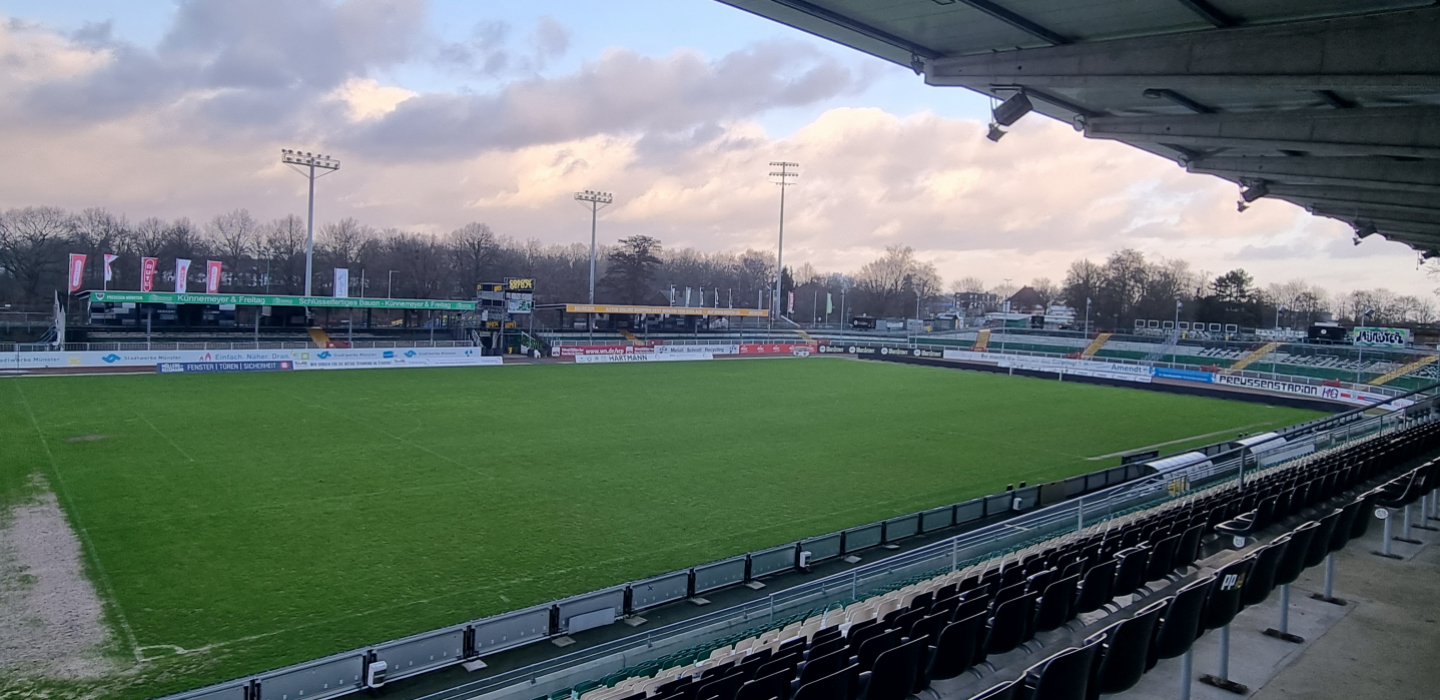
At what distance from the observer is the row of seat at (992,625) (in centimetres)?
540

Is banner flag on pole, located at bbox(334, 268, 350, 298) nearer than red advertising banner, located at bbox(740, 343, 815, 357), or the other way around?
banner flag on pole, located at bbox(334, 268, 350, 298)

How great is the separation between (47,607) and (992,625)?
13.1 meters

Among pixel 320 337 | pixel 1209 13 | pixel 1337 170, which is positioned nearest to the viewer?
pixel 1209 13

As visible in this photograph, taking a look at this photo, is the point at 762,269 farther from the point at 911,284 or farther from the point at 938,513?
the point at 938,513

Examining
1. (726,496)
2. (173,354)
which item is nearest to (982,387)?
(726,496)

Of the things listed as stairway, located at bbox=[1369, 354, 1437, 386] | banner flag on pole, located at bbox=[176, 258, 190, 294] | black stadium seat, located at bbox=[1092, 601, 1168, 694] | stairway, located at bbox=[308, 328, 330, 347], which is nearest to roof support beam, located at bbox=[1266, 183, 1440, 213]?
black stadium seat, located at bbox=[1092, 601, 1168, 694]

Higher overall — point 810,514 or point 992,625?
point 992,625

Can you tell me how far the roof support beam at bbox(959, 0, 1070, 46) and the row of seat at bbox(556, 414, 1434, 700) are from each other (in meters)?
5.50

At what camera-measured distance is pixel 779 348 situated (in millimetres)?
69125

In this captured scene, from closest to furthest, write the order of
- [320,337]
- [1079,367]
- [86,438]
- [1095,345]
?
[86,438], [320,337], [1079,367], [1095,345]

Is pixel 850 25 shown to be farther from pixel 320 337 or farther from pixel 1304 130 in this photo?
pixel 320 337

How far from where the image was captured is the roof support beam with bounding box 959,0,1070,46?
813cm

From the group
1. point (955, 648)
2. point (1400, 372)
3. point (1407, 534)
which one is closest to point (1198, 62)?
point (955, 648)

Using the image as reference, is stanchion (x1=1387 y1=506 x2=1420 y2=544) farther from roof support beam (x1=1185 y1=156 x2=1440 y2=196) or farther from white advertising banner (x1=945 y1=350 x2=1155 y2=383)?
white advertising banner (x1=945 y1=350 x2=1155 y2=383)
